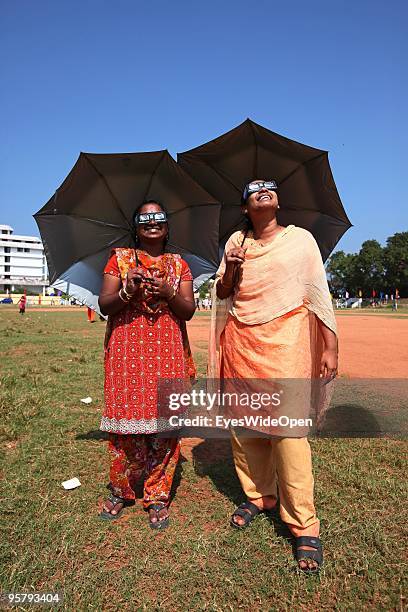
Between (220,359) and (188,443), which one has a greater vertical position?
(220,359)

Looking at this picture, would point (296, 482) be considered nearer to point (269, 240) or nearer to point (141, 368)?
point (141, 368)

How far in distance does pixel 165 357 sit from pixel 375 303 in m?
70.1

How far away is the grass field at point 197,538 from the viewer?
92.0 inches

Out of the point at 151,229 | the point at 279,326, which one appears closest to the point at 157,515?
the point at 279,326

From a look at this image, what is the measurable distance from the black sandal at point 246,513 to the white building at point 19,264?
100695 millimetres

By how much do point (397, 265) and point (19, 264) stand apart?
7663 centimetres

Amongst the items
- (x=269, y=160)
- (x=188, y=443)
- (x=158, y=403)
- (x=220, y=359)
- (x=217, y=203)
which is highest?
(x=269, y=160)

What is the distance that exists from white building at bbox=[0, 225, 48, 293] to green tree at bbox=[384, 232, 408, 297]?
67.0 m

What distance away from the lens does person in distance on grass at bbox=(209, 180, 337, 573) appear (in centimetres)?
268

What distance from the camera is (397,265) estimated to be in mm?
72250

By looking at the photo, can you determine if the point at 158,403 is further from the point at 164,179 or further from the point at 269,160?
the point at 269,160

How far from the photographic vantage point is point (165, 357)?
3.08 meters

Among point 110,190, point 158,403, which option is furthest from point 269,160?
point 158,403

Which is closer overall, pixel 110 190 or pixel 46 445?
pixel 110 190
